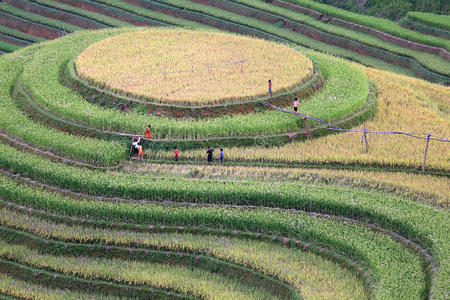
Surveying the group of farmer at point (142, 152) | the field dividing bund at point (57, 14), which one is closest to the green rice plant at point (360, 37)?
the field dividing bund at point (57, 14)

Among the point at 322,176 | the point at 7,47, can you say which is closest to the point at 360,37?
the point at 322,176

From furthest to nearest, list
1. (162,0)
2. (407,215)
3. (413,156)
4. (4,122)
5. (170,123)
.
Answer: (162,0), (4,122), (170,123), (413,156), (407,215)

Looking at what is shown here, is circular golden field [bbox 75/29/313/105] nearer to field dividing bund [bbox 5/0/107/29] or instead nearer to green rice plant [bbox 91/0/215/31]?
green rice plant [bbox 91/0/215/31]

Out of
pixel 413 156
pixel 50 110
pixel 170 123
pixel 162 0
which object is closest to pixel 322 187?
pixel 413 156

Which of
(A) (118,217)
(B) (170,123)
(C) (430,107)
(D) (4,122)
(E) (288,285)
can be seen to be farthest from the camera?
(C) (430,107)

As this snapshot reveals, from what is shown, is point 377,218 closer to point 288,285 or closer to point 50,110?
point 288,285
